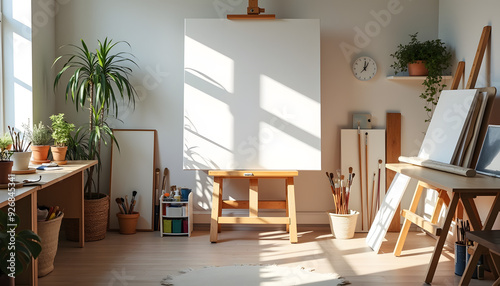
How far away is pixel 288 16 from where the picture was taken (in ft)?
17.9

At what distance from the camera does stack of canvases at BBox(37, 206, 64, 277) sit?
12.9 ft

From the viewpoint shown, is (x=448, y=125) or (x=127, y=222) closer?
(x=448, y=125)

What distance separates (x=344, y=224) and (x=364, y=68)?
157cm

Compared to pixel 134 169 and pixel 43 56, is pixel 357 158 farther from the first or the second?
pixel 43 56

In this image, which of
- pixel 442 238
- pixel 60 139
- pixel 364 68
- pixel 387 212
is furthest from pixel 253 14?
pixel 442 238

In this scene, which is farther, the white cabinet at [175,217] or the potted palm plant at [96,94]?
the white cabinet at [175,217]

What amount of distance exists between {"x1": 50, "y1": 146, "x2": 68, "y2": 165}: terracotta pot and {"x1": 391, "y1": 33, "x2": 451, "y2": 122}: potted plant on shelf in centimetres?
323

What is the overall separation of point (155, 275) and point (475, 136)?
102 inches

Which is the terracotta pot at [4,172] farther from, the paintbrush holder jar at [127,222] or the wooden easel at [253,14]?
the wooden easel at [253,14]

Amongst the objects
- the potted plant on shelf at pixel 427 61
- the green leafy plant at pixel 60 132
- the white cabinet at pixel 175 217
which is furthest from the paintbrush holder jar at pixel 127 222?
the potted plant on shelf at pixel 427 61

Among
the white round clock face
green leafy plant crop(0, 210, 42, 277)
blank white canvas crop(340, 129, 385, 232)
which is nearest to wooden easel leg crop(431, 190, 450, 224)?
blank white canvas crop(340, 129, 385, 232)

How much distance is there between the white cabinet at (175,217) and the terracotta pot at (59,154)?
3.39 feet

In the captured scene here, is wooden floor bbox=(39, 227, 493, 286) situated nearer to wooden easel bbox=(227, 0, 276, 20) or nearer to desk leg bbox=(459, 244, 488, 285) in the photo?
desk leg bbox=(459, 244, 488, 285)

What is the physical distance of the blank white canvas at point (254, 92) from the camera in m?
5.09
